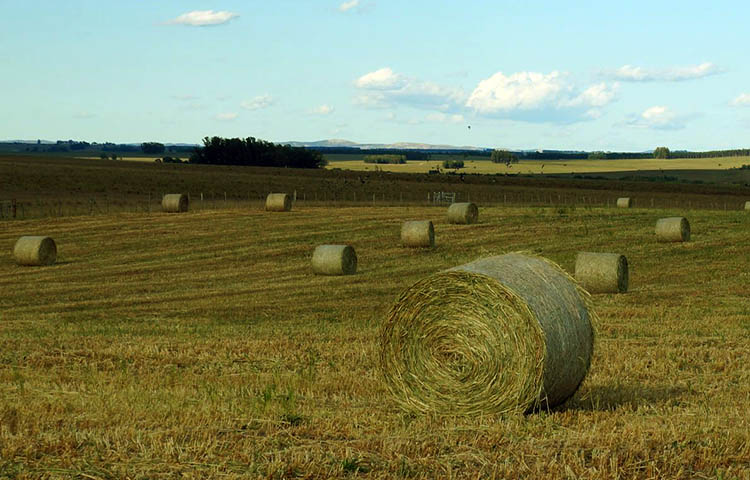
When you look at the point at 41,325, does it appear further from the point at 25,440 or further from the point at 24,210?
the point at 24,210

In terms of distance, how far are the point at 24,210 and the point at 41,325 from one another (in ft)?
112

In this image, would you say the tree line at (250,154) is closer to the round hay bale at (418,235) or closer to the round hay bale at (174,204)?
the round hay bale at (174,204)

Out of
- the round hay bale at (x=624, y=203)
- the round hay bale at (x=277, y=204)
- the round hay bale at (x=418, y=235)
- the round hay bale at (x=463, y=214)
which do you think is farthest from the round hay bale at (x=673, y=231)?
the round hay bale at (x=277, y=204)

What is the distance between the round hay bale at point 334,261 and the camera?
29394mm

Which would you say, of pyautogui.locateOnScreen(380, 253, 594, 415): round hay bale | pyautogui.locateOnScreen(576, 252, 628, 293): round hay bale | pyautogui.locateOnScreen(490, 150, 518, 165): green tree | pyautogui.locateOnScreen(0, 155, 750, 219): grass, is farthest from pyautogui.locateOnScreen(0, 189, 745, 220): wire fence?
pyautogui.locateOnScreen(490, 150, 518, 165): green tree

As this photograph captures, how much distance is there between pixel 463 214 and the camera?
4119 centimetres

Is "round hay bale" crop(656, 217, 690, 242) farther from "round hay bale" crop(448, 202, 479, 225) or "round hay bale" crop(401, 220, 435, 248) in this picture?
"round hay bale" crop(448, 202, 479, 225)

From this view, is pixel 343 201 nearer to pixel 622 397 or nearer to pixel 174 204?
Answer: pixel 174 204

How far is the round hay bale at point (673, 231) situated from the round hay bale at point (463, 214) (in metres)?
9.18

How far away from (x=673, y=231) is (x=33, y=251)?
22942 mm

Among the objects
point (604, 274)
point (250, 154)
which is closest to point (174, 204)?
→ point (604, 274)

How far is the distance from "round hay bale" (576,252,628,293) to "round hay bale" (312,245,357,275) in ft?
25.9

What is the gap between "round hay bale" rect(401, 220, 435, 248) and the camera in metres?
34.7

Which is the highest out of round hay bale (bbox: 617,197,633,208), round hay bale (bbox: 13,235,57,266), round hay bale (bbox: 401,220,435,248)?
round hay bale (bbox: 617,197,633,208)
